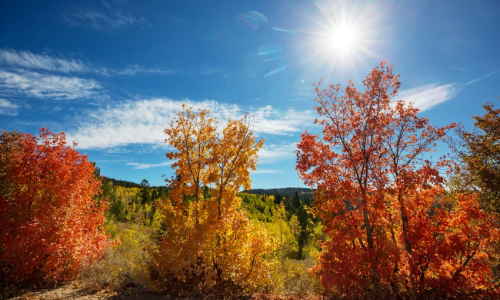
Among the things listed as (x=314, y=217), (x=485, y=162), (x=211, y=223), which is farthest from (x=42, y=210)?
(x=485, y=162)

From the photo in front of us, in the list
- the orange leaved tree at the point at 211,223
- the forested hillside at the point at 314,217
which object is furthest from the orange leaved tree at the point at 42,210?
the orange leaved tree at the point at 211,223

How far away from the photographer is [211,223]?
38.3 feet

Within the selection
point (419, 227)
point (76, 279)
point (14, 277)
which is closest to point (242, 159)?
point (419, 227)

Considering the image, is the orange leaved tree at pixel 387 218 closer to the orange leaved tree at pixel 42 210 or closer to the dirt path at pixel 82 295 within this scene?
the dirt path at pixel 82 295

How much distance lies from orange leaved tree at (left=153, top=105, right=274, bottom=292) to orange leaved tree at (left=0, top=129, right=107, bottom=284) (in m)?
5.22

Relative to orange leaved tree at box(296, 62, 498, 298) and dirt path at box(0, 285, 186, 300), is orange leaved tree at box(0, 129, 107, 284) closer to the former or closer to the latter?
dirt path at box(0, 285, 186, 300)

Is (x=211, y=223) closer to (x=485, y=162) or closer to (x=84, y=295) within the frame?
(x=84, y=295)

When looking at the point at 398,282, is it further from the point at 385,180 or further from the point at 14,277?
the point at 14,277

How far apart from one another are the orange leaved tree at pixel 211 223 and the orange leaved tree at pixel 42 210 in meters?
5.22

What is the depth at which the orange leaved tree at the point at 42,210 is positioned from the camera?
1170 cm

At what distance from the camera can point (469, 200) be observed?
1027 centimetres

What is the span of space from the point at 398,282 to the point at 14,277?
1866 centimetres

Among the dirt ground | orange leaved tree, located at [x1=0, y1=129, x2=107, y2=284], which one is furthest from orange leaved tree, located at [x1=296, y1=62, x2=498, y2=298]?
orange leaved tree, located at [x1=0, y1=129, x2=107, y2=284]

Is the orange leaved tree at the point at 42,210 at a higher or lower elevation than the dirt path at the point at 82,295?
higher
